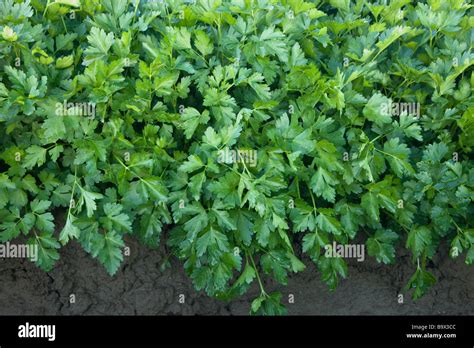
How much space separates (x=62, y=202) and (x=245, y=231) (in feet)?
2.21

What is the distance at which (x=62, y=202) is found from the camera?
277 cm

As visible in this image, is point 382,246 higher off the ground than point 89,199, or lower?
lower

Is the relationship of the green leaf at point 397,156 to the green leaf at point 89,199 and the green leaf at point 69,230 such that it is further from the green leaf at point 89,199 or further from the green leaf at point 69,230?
the green leaf at point 69,230

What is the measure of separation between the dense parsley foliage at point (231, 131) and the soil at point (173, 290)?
0.17 m

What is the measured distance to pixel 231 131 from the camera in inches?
104

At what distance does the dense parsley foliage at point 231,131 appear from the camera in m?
2.68

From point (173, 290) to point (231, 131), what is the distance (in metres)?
0.77

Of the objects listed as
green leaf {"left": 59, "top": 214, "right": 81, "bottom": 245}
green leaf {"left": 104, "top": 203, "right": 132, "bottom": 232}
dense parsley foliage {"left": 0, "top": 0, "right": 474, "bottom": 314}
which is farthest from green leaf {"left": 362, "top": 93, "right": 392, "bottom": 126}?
green leaf {"left": 59, "top": 214, "right": 81, "bottom": 245}

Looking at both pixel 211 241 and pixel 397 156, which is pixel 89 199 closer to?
pixel 211 241

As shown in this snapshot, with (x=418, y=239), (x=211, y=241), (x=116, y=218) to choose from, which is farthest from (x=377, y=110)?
(x=116, y=218)

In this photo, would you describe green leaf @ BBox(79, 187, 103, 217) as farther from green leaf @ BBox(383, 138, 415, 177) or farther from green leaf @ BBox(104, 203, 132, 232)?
green leaf @ BBox(383, 138, 415, 177)

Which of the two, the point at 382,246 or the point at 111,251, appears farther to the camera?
the point at 382,246

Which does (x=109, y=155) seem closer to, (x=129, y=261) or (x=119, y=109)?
(x=119, y=109)
